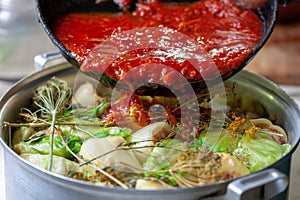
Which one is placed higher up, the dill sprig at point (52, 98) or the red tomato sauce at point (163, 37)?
the red tomato sauce at point (163, 37)

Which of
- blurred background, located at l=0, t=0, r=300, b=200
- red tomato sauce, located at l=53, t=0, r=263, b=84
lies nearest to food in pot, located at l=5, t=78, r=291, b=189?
red tomato sauce, located at l=53, t=0, r=263, b=84

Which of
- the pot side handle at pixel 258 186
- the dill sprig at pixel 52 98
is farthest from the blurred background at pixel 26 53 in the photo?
the pot side handle at pixel 258 186

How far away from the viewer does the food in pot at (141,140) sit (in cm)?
160

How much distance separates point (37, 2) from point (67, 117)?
1.35ft

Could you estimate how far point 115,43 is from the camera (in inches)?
76.3

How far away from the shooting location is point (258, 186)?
4.80 feet

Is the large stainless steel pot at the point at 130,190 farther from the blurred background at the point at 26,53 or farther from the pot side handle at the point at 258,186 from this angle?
the blurred background at the point at 26,53

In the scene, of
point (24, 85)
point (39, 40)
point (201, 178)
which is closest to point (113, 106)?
point (24, 85)

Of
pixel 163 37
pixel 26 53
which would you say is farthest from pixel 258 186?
pixel 26 53

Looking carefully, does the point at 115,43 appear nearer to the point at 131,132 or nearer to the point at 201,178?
the point at 131,132

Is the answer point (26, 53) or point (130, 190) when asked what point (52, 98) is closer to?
point (130, 190)

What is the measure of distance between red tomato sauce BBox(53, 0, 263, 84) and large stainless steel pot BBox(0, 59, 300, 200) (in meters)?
0.25

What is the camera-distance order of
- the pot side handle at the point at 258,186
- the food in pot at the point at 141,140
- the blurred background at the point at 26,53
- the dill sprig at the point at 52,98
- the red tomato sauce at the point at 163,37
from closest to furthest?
the pot side handle at the point at 258,186 → the food in pot at the point at 141,140 → the red tomato sauce at the point at 163,37 → the dill sprig at the point at 52,98 → the blurred background at the point at 26,53

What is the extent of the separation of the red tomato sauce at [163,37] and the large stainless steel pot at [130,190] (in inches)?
9.9
